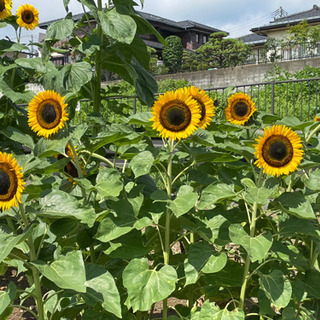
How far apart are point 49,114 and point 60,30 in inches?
22.5

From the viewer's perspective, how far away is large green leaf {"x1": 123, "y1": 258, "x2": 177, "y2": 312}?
64.4 inches

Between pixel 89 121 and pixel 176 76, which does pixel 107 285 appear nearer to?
pixel 89 121

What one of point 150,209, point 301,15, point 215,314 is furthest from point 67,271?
point 301,15

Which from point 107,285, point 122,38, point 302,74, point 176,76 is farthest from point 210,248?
point 176,76

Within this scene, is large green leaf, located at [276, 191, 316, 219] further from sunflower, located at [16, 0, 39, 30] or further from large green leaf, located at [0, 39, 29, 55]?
sunflower, located at [16, 0, 39, 30]

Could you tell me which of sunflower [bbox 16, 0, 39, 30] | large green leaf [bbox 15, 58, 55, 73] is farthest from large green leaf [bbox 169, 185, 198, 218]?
sunflower [bbox 16, 0, 39, 30]

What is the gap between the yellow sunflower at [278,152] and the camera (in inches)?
65.4

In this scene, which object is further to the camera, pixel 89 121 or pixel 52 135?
pixel 89 121

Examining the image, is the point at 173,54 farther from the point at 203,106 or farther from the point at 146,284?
the point at 146,284

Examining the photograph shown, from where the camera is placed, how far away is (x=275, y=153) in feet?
5.47

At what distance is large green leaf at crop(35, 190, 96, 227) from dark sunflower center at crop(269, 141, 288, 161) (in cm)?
65

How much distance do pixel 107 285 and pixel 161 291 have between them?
0.61 feet

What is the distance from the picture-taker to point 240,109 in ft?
7.24

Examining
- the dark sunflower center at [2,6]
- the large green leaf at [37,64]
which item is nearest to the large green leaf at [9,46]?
the large green leaf at [37,64]
